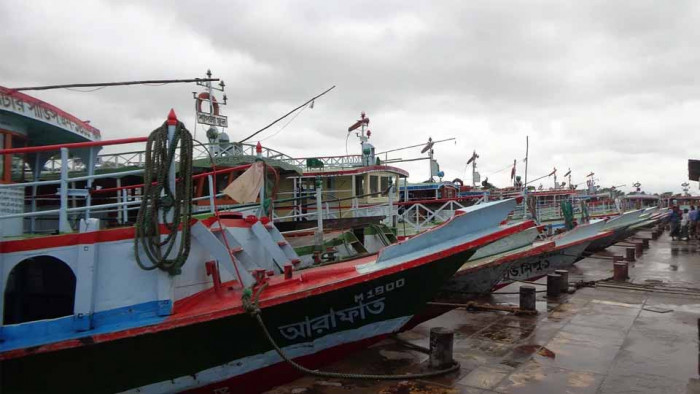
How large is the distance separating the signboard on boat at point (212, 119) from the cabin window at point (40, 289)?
10.1 meters

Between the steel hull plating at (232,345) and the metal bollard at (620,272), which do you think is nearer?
the steel hull plating at (232,345)

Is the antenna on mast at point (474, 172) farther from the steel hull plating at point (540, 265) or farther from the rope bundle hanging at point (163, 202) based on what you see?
the rope bundle hanging at point (163, 202)

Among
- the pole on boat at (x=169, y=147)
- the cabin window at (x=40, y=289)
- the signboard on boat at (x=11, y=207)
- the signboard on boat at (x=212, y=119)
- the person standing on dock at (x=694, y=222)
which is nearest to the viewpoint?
the pole on boat at (x=169, y=147)

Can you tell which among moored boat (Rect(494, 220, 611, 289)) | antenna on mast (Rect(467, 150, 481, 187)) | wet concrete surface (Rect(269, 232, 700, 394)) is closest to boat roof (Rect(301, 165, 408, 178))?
moored boat (Rect(494, 220, 611, 289))

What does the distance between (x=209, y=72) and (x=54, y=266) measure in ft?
30.3

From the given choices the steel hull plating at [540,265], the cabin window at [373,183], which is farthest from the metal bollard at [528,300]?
the cabin window at [373,183]

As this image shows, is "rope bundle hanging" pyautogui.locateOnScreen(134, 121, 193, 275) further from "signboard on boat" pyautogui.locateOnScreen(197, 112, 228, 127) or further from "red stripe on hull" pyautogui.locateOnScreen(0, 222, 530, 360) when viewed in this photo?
"signboard on boat" pyautogui.locateOnScreen(197, 112, 228, 127)

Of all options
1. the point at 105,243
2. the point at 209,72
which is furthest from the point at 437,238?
the point at 209,72

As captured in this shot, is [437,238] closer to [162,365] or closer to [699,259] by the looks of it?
[162,365]

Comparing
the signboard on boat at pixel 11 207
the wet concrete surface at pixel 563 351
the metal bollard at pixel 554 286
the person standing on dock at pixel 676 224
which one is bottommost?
the wet concrete surface at pixel 563 351

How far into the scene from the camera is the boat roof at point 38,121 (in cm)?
509

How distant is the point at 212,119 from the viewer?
14078 millimetres

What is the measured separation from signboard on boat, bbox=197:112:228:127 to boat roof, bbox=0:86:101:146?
7.39 meters

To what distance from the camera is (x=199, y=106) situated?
14125mm
